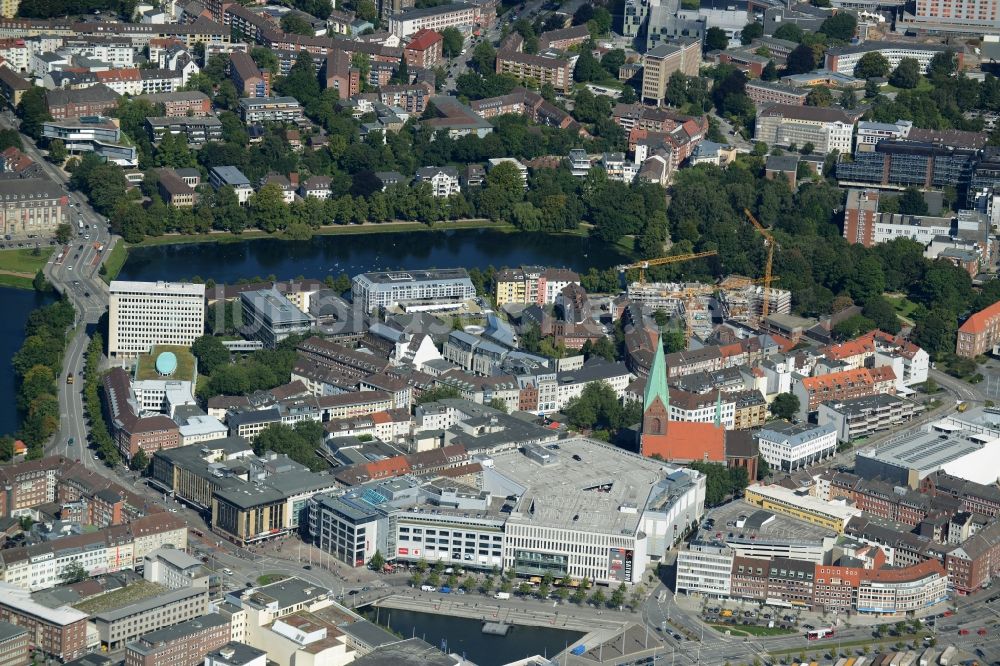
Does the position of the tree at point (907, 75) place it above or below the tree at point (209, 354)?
above

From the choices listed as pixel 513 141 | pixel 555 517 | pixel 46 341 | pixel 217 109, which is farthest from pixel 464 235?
pixel 555 517

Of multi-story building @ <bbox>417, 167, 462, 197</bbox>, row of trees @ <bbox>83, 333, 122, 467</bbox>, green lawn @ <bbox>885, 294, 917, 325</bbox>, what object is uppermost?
multi-story building @ <bbox>417, 167, 462, 197</bbox>

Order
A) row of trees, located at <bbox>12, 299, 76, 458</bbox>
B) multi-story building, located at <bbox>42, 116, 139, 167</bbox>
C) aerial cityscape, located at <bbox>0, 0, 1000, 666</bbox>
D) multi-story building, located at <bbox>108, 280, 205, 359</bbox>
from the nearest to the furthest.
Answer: aerial cityscape, located at <bbox>0, 0, 1000, 666</bbox>, row of trees, located at <bbox>12, 299, 76, 458</bbox>, multi-story building, located at <bbox>108, 280, 205, 359</bbox>, multi-story building, located at <bbox>42, 116, 139, 167</bbox>

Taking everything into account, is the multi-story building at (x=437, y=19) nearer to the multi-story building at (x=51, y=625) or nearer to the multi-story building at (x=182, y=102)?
the multi-story building at (x=182, y=102)

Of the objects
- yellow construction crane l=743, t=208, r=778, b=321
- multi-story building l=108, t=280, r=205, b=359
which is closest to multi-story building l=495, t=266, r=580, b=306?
yellow construction crane l=743, t=208, r=778, b=321

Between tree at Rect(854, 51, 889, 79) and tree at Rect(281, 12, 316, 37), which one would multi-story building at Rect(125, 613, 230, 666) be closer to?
tree at Rect(281, 12, 316, 37)

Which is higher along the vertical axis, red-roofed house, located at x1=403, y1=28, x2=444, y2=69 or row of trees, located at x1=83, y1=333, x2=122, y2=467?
red-roofed house, located at x1=403, y1=28, x2=444, y2=69

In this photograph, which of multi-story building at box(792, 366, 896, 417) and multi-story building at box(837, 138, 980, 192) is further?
multi-story building at box(837, 138, 980, 192)

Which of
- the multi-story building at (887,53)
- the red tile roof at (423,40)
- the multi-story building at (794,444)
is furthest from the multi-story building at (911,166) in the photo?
the multi-story building at (794,444)
